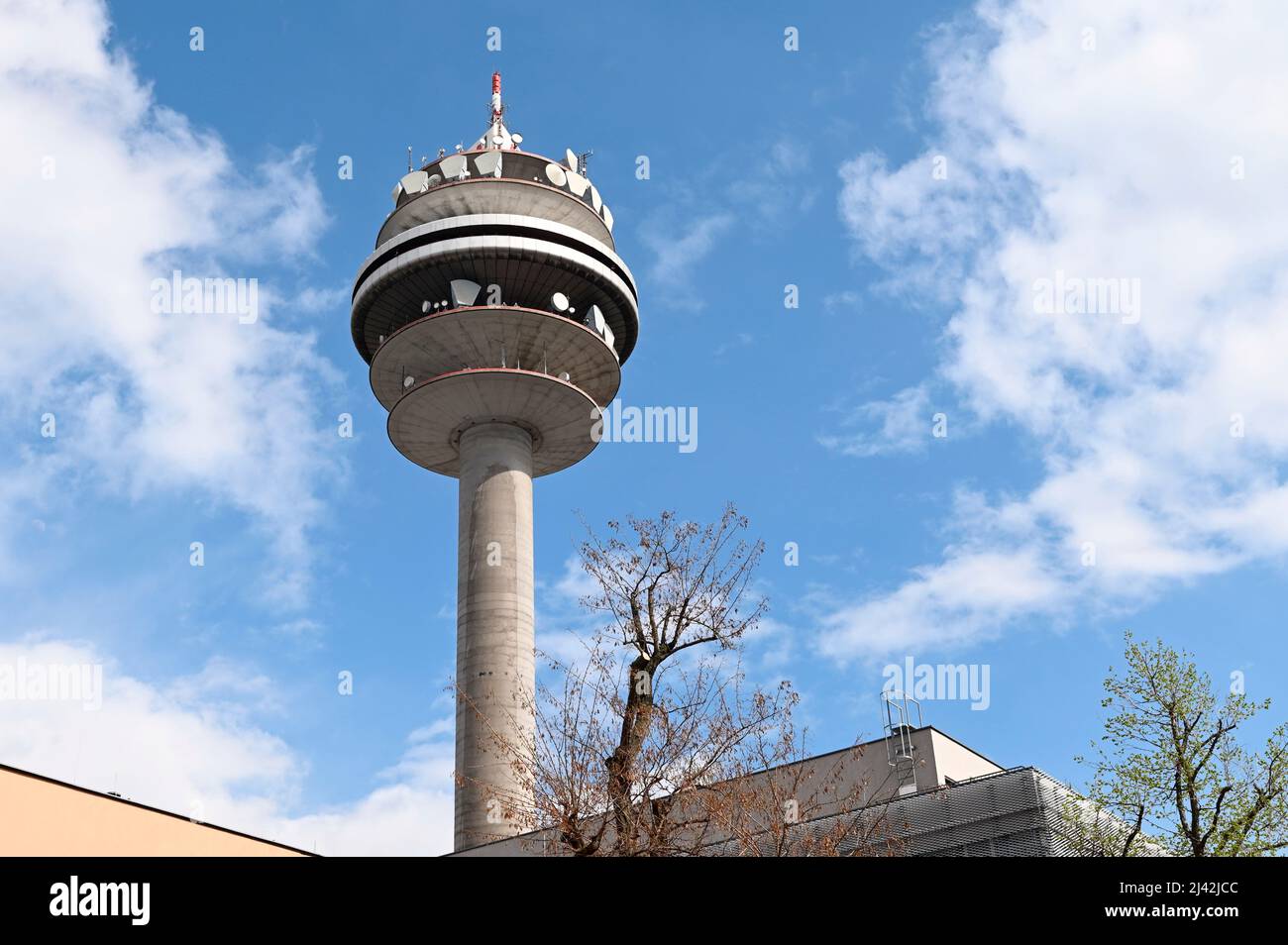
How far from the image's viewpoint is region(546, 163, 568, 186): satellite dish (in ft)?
192

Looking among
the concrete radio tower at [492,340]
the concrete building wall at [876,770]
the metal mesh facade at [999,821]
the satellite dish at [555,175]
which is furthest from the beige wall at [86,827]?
the satellite dish at [555,175]

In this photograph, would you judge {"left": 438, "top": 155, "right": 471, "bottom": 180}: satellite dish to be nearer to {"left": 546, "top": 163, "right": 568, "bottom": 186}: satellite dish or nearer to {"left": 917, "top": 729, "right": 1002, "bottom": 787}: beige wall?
{"left": 546, "top": 163, "right": 568, "bottom": 186}: satellite dish

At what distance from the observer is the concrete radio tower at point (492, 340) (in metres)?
54.2

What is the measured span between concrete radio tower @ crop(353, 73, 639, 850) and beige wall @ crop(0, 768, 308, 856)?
30052 mm

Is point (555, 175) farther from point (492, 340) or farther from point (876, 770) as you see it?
point (876, 770)

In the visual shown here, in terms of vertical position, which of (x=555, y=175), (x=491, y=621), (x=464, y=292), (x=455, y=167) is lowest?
(x=491, y=621)

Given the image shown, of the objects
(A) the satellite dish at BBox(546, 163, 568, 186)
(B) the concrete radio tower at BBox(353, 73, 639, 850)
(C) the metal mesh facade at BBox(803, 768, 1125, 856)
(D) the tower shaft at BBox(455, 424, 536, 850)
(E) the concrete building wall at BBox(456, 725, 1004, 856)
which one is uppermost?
(A) the satellite dish at BBox(546, 163, 568, 186)

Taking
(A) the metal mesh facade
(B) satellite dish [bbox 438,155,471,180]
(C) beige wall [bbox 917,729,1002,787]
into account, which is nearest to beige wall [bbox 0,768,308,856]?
(A) the metal mesh facade

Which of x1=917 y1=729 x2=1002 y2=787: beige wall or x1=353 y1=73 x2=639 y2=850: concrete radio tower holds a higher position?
x1=353 y1=73 x2=639 y2=850: concrete radio tower

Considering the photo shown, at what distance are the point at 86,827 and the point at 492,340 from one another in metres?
37.7

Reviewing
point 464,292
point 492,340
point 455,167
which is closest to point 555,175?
point 455,167

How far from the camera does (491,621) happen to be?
52469 millimetres

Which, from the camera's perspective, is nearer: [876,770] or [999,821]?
[999,821]
